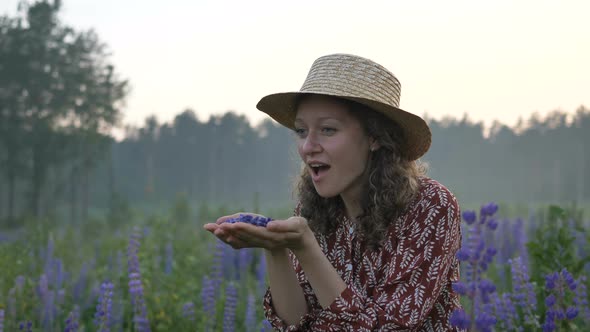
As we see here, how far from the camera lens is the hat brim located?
2599 millimetres

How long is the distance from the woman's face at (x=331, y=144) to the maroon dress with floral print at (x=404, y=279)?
11.4 inches

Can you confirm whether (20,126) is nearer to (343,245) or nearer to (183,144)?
(343,245)

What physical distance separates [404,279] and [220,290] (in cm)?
302

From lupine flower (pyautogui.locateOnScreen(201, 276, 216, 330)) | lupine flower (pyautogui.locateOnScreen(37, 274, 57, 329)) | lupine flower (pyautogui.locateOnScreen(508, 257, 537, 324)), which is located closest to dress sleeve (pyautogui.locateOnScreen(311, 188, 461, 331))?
lupine flower (pyautogui.locateOnScreen(508, 257, 537, 324))

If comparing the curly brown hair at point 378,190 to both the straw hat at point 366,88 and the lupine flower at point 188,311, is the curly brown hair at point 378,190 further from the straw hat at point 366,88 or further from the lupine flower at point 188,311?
the lupine flower at point 188,311

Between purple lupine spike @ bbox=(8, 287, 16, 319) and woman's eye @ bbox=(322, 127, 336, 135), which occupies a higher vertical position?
woman's eye @ bbox=(322, 127, 336, 135)

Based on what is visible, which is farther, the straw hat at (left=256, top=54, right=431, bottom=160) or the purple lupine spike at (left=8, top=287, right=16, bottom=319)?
the purple lupine spike at (left=8, top=287, right=16, bottom=319)

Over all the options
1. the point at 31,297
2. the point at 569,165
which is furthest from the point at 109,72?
the point at 569,165

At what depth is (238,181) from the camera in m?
84.4

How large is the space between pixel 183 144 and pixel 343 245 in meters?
77.2

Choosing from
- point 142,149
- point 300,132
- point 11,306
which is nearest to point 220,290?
point 11,306

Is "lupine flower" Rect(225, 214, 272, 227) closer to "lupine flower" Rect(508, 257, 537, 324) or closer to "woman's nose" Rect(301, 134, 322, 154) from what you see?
"woman's nose" Rect(301, 134, 322, 154)

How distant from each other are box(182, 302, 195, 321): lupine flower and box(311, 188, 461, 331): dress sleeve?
1.96 meters

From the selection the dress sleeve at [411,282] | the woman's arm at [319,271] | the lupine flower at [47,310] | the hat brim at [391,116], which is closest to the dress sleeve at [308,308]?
the dress sleeve at [411,282]
